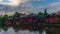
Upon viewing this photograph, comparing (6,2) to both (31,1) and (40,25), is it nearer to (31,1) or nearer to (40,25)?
(31,1)

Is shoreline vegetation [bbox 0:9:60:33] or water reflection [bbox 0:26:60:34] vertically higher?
shoreline vegetation [bbox 0:9:60:33]

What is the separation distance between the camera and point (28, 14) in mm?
1268

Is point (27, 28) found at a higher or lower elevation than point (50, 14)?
lower

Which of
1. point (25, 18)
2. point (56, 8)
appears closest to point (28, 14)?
point (25, 18)

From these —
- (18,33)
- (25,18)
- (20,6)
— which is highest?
(20,6)

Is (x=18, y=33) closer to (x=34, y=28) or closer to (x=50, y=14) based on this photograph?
(x=34, y=28)

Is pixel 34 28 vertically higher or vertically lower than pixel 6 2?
lower

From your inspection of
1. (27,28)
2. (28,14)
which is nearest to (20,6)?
(28,14)

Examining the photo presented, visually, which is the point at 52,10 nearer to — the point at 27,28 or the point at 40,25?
the point at 40,25

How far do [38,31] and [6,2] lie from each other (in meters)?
0.40

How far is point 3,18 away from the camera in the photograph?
1.28 meters

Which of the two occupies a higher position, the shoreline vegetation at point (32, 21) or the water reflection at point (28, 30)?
the shoreline vegetation at point (32, 21)

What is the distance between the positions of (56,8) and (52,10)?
0.04m

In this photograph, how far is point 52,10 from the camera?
1245 millimetres
